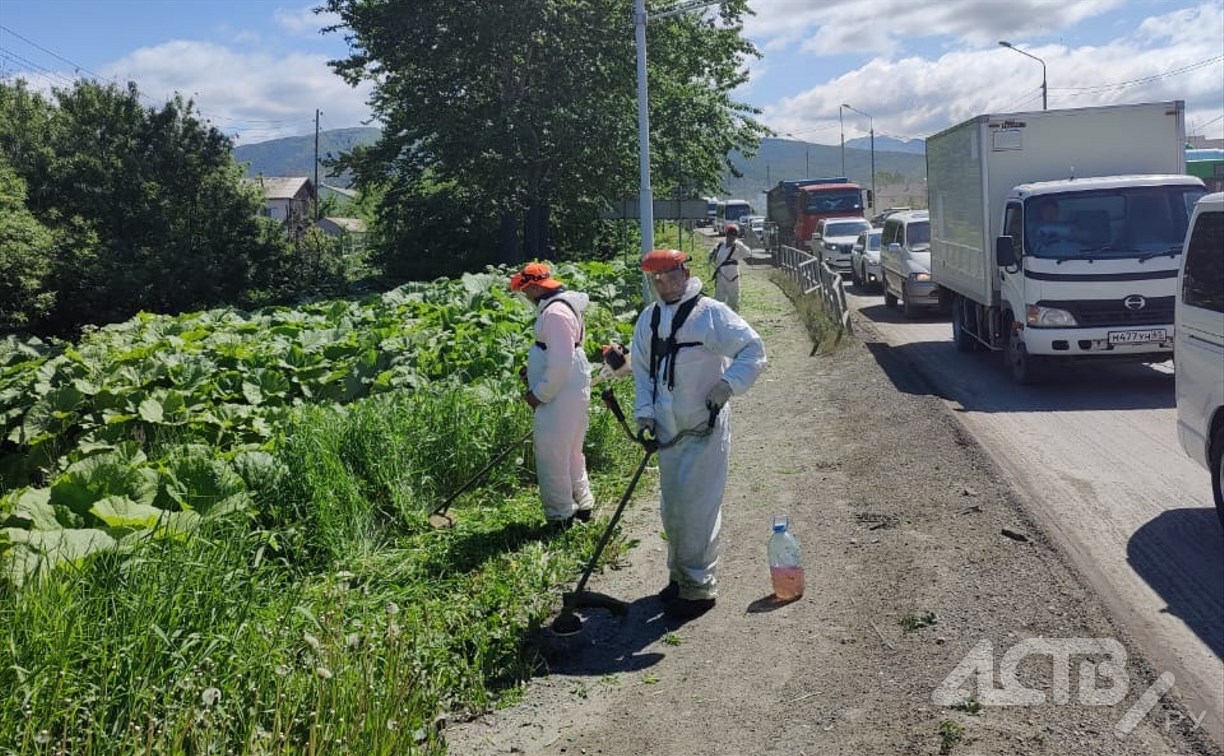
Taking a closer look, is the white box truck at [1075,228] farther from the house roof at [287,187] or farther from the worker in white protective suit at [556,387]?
the house roof at [287,187]

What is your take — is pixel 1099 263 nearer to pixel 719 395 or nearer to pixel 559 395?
pixel 559 395

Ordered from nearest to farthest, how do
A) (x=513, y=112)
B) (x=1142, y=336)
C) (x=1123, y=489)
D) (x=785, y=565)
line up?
(x=785, y=565) < (x=1123, y=489) < (x=1142, y=336) < (x=513, y=112)

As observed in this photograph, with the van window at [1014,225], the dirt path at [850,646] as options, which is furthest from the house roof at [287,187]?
the dirt path at [850,646]

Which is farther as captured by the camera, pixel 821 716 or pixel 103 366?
pixel 103 366

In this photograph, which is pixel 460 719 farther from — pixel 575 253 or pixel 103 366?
pixel 575 253

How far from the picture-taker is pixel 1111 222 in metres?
13.0

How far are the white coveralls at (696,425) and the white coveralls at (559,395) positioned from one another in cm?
145

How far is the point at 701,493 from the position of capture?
6477 millimetres

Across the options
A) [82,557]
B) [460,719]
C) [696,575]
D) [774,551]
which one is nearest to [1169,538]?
[774,551]

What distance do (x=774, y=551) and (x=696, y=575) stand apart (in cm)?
49

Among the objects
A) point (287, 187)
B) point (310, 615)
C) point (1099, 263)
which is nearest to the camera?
point (310, 615)

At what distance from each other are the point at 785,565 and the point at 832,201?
37.7m

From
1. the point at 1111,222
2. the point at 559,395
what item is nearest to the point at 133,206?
the point at 1111,222

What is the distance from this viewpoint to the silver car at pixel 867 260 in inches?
1139
